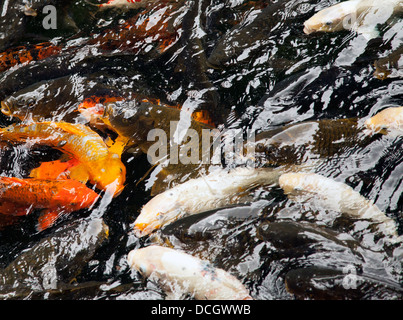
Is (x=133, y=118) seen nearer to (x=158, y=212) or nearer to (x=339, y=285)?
(x=158, y=212)

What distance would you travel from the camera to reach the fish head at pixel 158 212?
3.11m

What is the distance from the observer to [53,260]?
2.97m

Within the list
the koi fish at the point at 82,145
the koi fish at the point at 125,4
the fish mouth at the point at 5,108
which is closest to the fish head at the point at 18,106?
the fish mouth at the point at 5,108

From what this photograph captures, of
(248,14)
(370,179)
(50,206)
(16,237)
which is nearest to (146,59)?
(248,14)

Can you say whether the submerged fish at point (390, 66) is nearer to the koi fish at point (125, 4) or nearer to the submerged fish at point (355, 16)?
the submerged fish at point (355, 16)

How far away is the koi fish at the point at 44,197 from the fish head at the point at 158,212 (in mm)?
496

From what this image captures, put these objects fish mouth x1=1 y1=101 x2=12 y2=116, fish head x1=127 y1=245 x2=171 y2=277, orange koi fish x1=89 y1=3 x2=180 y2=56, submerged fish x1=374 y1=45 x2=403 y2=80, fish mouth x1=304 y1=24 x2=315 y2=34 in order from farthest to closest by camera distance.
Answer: orange koi fish x1=89 y1=3 x2=180 y2=56
fish mouth x1=304 y1=24 x2=315 y2=34
fish mouth x1=1 y1=101 x2=12 y2=116
submerged fish x1=374 y1=45 x2=403 y2=80
fish head x1=127 y1=245 x2=171 y2=277

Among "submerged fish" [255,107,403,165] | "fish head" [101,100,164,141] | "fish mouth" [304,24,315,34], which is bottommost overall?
"submerged fish" [255,107,403,165]

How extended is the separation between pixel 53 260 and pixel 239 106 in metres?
2.01

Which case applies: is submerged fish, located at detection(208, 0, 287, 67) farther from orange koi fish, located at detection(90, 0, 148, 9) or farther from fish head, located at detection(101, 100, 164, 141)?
orange koi fish, located at detection(90, 0, 148, 9)

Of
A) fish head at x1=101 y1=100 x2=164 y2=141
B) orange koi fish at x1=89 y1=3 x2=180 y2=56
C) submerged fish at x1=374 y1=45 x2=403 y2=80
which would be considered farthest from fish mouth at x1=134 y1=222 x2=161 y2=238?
submerged fish at x1=374 y1=45 x2=403 y2=80

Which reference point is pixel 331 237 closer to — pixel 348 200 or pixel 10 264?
pixel 348 200

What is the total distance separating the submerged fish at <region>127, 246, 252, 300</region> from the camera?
8.54 ft
